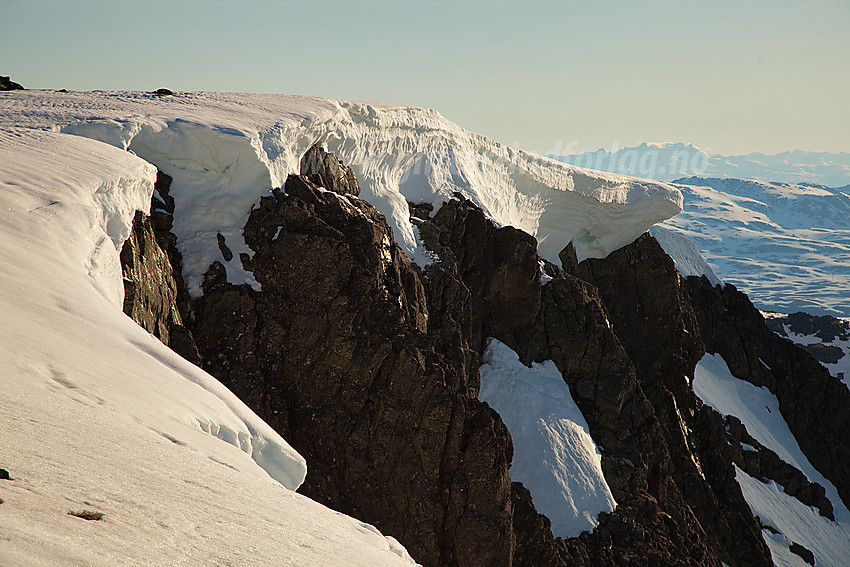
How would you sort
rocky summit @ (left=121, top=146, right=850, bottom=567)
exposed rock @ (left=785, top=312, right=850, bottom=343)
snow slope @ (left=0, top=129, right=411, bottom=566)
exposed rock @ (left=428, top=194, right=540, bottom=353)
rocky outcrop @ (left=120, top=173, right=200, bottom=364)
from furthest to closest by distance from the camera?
exposed rock @ (left=785, top=312, right=850, bottom=343) < exposed rock @ (left=428, top=194, right=540, bottom=353) < rocky summit @ (left=121, top=146, right=850, bottom=567) < rocky outcrop @ (left=120, top=173, right=200, bottom=364) < snow slope @ (left=0, top=129, right=411, bottom=566)

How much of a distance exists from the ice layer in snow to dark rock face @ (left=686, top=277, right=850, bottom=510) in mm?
33558

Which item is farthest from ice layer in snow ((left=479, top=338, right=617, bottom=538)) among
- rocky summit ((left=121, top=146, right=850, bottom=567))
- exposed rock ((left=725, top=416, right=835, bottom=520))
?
exposed rock ((left=725, top=416, right=835, bottom=520))

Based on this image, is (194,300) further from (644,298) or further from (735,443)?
(735,443)

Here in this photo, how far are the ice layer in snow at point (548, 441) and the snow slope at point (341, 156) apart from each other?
658cm


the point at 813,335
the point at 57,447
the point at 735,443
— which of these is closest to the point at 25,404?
the point at 57,447

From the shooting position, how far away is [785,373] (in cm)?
5756

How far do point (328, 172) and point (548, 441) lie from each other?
40.8 ft

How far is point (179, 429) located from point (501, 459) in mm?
11437

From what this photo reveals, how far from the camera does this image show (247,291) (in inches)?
672

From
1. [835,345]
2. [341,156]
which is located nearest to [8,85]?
[341,156]

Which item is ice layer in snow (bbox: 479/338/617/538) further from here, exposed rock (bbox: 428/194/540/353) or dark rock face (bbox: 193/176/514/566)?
dark rock face (bbox: 193/176/514/566)

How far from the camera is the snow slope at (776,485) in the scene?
1598 inches

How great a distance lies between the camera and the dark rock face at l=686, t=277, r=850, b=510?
54344 mm

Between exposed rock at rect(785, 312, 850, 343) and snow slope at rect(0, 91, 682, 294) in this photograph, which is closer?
snow slope at rect(0, 91, 682, 294)
